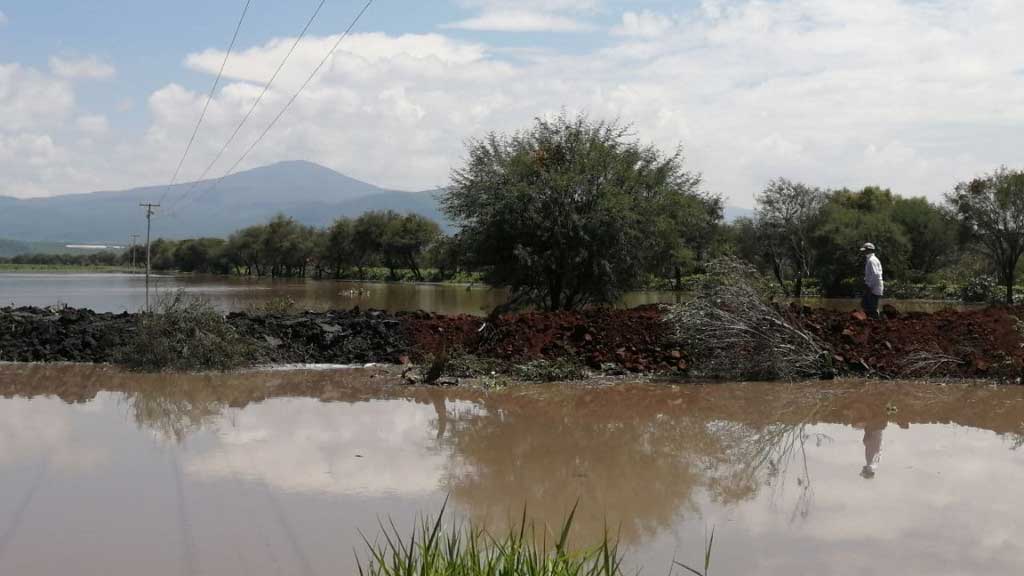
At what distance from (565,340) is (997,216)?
4659 centimetres

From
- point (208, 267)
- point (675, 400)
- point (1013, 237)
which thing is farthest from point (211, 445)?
point (208, 267)

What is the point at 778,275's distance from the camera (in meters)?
69.8

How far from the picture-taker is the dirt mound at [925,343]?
1627cm

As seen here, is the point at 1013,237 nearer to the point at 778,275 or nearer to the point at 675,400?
the point at 778,275

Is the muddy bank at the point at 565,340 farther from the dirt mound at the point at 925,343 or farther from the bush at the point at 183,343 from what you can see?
the bush at the point at 183,343

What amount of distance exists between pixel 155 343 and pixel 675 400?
31.9ft

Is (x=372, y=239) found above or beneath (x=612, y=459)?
above

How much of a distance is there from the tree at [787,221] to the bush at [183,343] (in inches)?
2215

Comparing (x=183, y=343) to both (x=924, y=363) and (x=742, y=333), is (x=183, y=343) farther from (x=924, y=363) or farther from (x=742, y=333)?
(x=924, y=363)

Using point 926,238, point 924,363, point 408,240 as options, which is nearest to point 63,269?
point 408,240

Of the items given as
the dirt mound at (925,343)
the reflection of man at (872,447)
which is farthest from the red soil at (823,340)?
the reflection of man at (872,447)

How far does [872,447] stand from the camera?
10.9 m

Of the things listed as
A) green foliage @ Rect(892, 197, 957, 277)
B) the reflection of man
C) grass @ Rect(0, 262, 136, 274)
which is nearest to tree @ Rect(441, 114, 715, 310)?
the reflection of man

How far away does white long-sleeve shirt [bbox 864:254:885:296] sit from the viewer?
1825 cm
